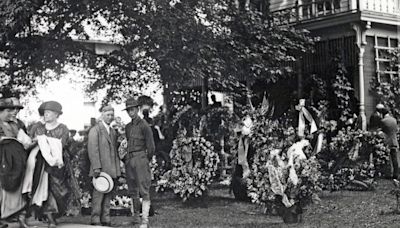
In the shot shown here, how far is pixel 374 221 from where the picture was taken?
9.82m

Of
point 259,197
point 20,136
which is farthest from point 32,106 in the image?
point 259,197

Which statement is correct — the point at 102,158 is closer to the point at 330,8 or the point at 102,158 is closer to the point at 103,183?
the point at 103,183

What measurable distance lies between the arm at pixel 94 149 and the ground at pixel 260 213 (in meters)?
1.07

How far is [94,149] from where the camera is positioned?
10.0 meters

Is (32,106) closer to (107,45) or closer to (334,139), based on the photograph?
(107,45)

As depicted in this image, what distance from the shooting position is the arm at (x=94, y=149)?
999cm

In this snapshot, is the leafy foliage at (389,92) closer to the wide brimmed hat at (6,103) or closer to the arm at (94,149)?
the arm at (94,149)

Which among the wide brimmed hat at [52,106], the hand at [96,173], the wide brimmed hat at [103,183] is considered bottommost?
the wide brimmed hat at [103,183]

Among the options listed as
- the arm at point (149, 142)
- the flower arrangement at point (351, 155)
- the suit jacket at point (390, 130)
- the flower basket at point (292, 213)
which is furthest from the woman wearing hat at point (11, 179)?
the suit jacket at point (390, 130)

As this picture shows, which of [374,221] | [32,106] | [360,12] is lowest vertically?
[374,221]

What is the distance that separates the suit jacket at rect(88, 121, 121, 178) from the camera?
10.0 metres

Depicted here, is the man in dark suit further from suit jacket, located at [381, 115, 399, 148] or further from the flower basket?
the flower basket

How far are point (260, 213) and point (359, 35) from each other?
27.9ft

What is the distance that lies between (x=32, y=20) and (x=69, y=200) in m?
5.23
